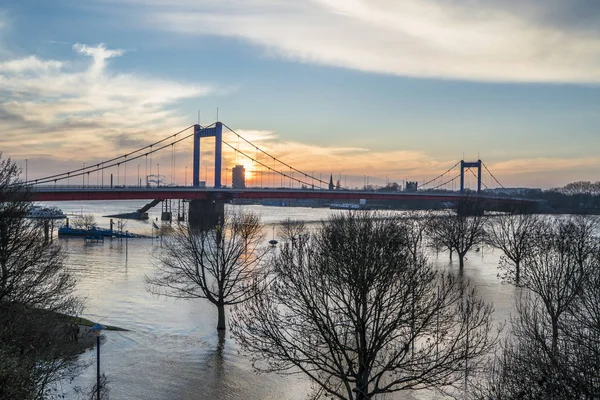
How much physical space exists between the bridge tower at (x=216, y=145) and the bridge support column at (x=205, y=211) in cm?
479

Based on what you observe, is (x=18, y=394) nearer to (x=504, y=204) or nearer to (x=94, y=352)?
(x=94, y=352)

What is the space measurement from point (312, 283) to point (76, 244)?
159 ft

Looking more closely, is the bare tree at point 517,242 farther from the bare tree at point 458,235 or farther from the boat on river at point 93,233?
the boat on river at point 93,233

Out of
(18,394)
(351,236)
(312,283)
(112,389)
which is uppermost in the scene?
(351,236)

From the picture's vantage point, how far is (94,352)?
18.3 metres

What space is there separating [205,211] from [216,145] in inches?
617

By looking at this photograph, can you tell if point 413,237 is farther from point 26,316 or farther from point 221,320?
point 26,316

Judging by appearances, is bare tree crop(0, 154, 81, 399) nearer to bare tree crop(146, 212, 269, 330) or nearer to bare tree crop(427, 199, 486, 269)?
bare tree crop(146, 212, 269, 330)

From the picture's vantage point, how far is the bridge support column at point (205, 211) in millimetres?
70625

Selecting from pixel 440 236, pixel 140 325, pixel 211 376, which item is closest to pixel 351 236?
pixel 211 376

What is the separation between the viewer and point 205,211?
73562 mm

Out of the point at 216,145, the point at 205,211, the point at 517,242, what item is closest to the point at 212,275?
the point at 517,242

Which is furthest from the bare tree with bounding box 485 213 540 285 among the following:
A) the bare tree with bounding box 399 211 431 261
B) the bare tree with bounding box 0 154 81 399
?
the bare tree with bounding box 0 154 81 399

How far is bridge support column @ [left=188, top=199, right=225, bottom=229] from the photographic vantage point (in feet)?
232
